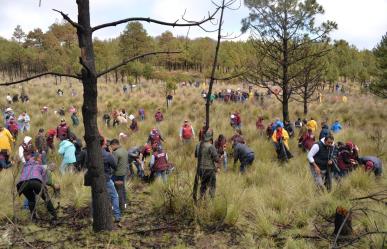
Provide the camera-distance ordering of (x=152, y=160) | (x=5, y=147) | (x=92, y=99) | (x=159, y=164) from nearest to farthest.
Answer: (x=92, y=99)
(x=159, y=164)
(x=152, y=160)
(x=5, y=147)

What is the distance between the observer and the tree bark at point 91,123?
5559 mm

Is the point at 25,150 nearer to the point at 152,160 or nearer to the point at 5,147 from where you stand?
the point at 5,147

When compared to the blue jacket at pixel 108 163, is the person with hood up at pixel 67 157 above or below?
below

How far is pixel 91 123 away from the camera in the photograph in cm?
578

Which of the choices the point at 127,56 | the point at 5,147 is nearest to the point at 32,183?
the point at 5,147

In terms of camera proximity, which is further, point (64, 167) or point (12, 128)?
point (12, 128)

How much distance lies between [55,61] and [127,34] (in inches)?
342

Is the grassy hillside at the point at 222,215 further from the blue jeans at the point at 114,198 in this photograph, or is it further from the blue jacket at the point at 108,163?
the blue jacket at the point at 108,163

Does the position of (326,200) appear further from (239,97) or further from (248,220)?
(239,97)

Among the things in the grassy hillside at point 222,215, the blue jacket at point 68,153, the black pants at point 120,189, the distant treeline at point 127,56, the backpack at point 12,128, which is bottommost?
the grassy hillside at point 222,215

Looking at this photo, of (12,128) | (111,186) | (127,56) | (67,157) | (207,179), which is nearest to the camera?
(111,186)

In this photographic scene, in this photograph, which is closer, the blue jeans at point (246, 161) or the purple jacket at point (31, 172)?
the purple jacket at point (31, 172)

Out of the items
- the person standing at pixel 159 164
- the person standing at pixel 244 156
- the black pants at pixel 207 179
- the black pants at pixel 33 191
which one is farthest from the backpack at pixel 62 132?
the black pants at pixel 207 179

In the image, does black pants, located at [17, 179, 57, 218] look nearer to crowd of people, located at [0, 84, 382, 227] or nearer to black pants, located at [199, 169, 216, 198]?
crowd of people, located at [0, 84, 382, 227]
